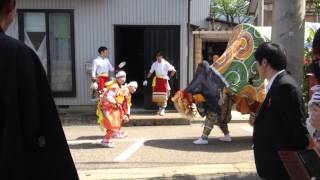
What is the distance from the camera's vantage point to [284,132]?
11.1 ft

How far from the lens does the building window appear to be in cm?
1335

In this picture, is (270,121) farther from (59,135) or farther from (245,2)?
(245,2)

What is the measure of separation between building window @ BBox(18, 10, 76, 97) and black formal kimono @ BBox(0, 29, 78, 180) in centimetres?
1172

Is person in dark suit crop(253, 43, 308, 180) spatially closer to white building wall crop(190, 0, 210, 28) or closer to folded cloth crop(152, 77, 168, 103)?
folded cloth crop(152, 77, 168, 103)

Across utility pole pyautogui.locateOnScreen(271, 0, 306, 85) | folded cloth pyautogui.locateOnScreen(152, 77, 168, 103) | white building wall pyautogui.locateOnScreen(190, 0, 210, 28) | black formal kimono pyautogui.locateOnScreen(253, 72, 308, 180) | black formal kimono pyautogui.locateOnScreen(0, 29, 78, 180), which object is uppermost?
white building wall pyautogui.locateOnScreen(190, 0, 210, 28)

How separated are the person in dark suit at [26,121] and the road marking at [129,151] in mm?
5936

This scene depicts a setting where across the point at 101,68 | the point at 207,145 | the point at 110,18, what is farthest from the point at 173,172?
the point at 110,18

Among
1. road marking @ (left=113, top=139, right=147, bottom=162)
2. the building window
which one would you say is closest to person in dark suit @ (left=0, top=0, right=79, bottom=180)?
road marking @ (left=113, top=139, right=147, bottom=162)

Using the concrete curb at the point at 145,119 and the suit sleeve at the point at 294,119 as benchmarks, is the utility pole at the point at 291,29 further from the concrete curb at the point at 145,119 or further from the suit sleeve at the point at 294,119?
the concrete curb at the point at 145,119

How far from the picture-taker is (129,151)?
8.57 metres

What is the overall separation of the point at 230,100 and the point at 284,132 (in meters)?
6.01

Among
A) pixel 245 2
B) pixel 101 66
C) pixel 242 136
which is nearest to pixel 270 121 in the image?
pixel 242 136

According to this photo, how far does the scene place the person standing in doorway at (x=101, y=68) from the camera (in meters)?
12.2

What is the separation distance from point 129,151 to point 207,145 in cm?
144
